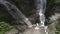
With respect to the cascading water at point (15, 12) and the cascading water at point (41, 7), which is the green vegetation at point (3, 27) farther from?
the cascading water at point (41, 7)

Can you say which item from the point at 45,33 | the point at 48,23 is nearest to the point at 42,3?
the point at 48,23

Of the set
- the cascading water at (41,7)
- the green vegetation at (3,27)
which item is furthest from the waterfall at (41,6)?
the green vegetation at (3,27)

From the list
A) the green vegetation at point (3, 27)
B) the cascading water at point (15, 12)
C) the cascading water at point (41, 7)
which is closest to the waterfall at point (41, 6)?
the cascading water at point (41, 7)

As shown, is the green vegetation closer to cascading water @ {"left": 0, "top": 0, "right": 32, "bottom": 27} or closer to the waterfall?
cascading water @ {"left": 0, "top": 0, "right": 32, "bottom": 27}

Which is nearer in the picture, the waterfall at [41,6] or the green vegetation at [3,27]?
the green vegetation at [3,27]

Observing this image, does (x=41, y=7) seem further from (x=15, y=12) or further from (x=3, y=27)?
(x=3, y=27)


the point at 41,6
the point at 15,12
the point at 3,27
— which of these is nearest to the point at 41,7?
the point at 41,6

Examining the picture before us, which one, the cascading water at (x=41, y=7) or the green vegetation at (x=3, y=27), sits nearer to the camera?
the green vegetation at (x=3, y=27)

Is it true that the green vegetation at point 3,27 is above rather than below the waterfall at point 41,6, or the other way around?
below

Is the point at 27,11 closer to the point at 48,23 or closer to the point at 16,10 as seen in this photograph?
the point at 16,10

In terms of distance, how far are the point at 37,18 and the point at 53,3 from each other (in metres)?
0.83

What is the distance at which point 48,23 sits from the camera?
6258 mm

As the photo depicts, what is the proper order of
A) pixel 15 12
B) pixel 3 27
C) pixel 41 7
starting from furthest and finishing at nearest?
pixel 41 7 < pixel 15 12 < pixel 3 27

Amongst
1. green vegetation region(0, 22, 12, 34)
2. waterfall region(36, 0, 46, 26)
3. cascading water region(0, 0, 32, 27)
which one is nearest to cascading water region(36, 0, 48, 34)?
waterfall region(36, 0, 46, 26)
